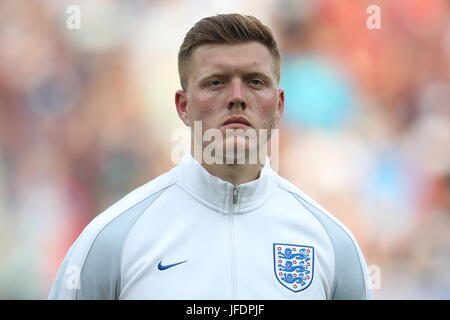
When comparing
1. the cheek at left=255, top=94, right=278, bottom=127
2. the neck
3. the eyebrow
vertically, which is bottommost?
the neck

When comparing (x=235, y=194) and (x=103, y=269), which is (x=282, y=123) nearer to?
(x=235, y=194)

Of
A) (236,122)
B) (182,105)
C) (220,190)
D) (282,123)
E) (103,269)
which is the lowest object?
(103,269)

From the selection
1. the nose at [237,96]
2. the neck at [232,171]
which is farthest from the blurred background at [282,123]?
the nose at [237,96]

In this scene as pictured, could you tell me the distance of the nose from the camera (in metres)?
1.94

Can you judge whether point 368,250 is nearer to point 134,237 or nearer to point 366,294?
point 366,294

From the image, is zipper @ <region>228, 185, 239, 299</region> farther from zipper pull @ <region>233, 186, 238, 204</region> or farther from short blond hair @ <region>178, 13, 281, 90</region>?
short blond hair @ <region>178, 13, 281, 90</region>

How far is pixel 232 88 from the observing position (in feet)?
6.49

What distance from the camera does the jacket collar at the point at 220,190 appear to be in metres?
2.01

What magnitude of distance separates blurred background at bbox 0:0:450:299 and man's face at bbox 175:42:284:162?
337 centimetres

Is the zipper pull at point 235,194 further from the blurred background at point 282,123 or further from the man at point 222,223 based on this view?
the blurred background at point 282,123

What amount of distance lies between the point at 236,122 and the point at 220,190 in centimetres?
24

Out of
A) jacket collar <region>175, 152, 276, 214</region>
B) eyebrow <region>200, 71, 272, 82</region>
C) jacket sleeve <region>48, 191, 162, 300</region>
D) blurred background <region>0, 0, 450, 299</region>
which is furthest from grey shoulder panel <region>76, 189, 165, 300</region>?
blurred background <region>0, 0, 450, 299</region>

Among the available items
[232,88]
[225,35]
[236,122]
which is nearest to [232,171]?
[236,122]

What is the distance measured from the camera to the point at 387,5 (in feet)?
19.7
